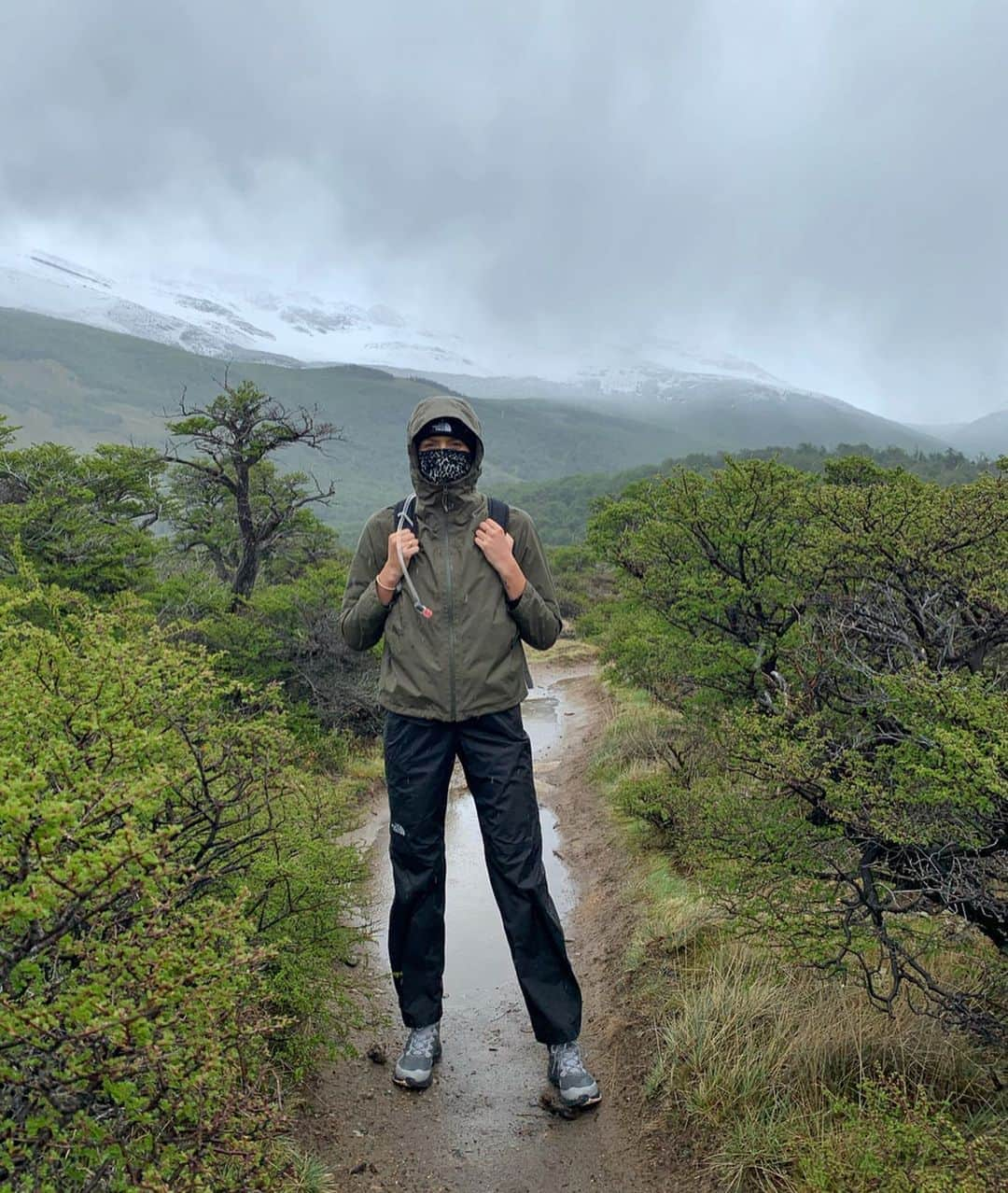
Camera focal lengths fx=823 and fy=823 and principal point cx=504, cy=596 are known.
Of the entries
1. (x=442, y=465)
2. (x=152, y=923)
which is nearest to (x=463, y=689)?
(x=442, y=465)

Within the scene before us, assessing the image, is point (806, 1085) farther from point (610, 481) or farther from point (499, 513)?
point (610, 481)

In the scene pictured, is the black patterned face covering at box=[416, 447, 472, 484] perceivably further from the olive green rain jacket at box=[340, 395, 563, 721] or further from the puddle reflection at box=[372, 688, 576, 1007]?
the puddle reflection at box=[372, 688, 576, 1007]

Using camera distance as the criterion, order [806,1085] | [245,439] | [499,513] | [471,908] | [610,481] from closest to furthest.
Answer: [806,1085] < [499,513] < [471,908] < [245,439] < [610,481]

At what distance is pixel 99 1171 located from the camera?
5.17 ft

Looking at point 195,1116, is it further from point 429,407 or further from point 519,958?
point 429,407

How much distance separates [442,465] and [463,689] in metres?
0.96

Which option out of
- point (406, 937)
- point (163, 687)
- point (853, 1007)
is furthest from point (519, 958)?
point (163, 687)

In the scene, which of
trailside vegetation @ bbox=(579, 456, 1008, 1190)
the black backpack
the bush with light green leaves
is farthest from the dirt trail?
the black backpack

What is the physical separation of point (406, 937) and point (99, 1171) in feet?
7.11

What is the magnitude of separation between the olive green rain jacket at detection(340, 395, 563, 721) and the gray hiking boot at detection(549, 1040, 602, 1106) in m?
1.55

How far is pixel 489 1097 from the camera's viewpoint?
3699 mm

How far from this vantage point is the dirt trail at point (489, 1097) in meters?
3.20

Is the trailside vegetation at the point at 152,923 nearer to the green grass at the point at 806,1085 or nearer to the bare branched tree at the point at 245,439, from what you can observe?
the green grass at the point at 806,1085

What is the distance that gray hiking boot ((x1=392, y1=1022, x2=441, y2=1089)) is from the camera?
3.71 metres
